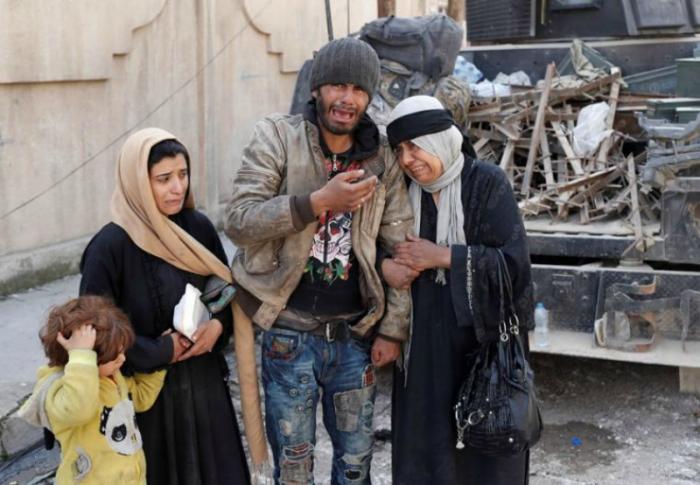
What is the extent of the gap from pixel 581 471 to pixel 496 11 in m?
3.73

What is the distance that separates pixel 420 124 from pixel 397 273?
464 mm

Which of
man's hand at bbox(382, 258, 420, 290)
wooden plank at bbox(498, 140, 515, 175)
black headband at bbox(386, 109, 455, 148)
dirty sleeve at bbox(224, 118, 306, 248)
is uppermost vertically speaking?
black headband at bbox(386, 109, 455, 148)

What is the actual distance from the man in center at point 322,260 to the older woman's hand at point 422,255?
0.13 ft

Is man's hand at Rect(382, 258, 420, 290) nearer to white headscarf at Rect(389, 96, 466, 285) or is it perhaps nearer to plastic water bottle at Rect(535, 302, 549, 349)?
white headscarf at Rect(389, 96, 466, 285)

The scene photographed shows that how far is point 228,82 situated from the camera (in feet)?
28.6

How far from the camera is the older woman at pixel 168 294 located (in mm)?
2906

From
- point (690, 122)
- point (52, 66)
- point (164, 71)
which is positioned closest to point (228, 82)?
point (164, 71)

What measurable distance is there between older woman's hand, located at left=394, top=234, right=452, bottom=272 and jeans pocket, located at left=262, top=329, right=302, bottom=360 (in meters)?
0.40

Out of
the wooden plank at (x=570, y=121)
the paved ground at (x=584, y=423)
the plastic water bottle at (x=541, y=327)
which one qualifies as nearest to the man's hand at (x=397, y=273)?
the paved ground at (x=584, y=423)

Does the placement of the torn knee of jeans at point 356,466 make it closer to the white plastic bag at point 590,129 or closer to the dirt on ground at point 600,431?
the dirt on ground at point 600,431

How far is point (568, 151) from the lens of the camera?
16.3 feet

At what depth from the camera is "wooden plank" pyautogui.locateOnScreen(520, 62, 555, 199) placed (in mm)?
4883

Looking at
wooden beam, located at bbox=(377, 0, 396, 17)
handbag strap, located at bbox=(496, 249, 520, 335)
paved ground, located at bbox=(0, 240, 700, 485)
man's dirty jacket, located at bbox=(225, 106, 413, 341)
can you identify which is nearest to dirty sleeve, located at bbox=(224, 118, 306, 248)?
man's dirty jacket, located at bbox=(225, 106, 413, 341)

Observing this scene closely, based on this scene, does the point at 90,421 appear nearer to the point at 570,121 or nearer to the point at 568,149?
the point at 568,149
